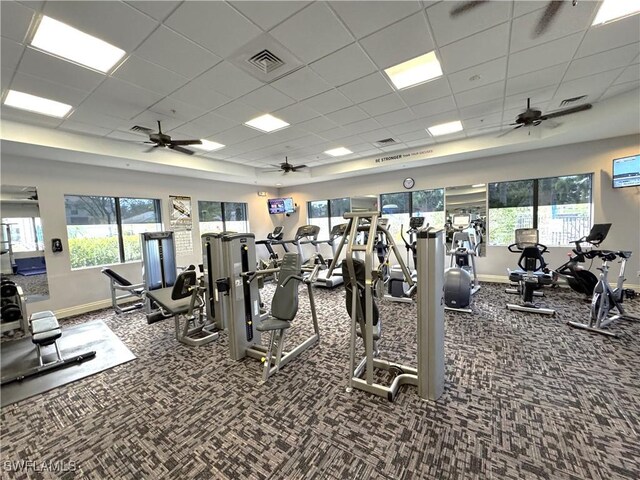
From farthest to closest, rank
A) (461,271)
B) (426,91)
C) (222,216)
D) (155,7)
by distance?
(222,216) < (461,271) < (426,91) < (155,7)

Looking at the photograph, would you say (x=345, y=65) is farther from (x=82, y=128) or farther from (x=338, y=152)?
(x=82, y=128)

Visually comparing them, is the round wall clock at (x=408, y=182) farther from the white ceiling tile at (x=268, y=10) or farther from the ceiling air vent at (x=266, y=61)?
the white ceiling tile at (x=268, y=10)

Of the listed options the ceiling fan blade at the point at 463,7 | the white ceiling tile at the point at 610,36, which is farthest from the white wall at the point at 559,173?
the ceiling fan blade at the point at 463,7

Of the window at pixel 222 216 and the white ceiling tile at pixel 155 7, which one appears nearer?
the white ceiling tile at pixel 155 7

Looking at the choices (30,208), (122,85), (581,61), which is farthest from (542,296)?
(30,208)

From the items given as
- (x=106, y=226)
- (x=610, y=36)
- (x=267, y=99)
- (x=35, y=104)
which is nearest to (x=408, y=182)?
(x=610, y=36)

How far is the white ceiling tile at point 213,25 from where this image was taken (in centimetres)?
204

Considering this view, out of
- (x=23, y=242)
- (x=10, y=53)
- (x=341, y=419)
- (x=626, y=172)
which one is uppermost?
(x=10, y=53)

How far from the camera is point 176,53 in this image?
2523mm

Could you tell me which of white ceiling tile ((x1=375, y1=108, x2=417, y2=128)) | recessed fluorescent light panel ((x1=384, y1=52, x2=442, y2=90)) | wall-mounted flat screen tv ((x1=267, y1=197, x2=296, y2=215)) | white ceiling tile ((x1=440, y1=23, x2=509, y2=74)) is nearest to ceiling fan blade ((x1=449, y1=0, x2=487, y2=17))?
white ceiling tile ((x1=440, y1=23, x2=509, y2=74))

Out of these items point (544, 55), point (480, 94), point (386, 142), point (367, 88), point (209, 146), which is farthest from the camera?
point (386, 142)

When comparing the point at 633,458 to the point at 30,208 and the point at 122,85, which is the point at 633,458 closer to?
the point at 122,85

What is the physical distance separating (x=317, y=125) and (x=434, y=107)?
1.85 meters

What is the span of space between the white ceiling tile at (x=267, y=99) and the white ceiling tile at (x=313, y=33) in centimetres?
79
